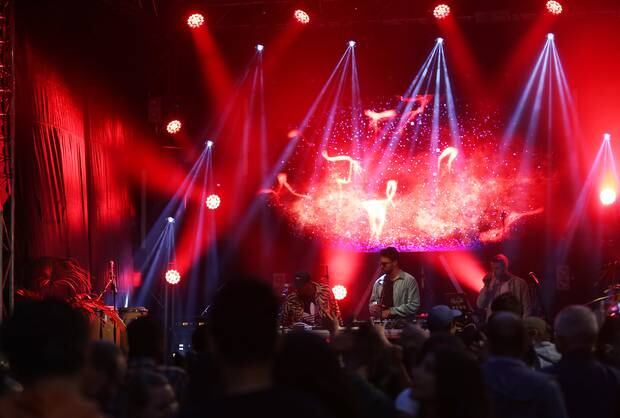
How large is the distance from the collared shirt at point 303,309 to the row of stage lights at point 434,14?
541 centimetres

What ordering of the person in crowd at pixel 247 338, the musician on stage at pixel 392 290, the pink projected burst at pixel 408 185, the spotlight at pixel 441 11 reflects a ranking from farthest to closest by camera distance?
the pink projected burst at pixel 408 185 → the spotlight at pixel 441 11 → the musician on stage at pixel 392 290 → the person in crowd at pixel 247 338

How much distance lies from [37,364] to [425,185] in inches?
589

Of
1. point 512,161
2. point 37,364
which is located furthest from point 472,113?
point 37,364

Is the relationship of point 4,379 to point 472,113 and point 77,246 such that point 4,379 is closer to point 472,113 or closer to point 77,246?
point 77,246

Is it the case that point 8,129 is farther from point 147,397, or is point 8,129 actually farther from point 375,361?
point 147,397

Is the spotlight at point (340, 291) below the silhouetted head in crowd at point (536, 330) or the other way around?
below

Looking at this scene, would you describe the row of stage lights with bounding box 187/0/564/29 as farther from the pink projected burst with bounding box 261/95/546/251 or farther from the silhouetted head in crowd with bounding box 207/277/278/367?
the silhouetted head in crowd with bounding box 207/277/278/367

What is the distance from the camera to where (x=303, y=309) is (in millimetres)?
11734

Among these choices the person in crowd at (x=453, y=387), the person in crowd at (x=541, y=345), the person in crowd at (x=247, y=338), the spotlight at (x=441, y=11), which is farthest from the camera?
the spotlight at (x=441, y=11)

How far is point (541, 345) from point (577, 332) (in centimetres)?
168

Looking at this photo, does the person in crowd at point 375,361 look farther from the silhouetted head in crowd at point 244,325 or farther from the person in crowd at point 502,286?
the person in crowd at point 502,286

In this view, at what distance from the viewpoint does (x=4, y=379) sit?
176 inches

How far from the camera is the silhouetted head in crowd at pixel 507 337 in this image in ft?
15.9

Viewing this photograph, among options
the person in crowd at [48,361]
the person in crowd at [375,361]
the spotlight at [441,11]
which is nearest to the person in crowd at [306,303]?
the spotlight at [441,11]
